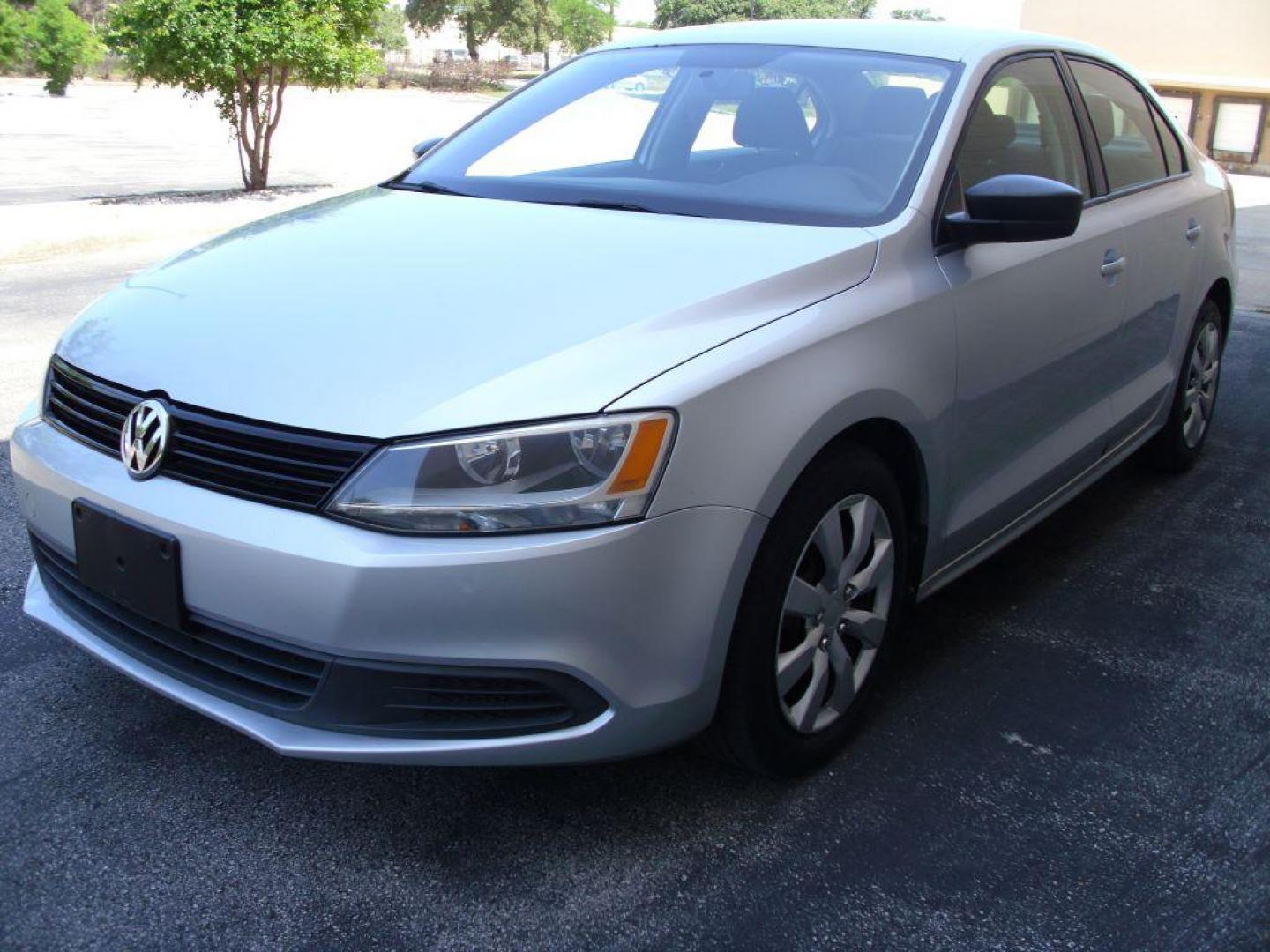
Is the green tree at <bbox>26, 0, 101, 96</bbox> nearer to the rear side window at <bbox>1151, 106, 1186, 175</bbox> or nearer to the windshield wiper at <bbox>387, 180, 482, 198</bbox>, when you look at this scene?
the windshield wiper at <bbox>387, 180, 482, 198</bbox>

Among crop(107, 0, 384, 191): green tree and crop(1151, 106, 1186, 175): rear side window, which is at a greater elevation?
crop(107, 0, 384, 191): green tree

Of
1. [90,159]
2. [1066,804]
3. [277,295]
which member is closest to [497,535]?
[277,295]

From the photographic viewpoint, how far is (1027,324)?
10.4ft

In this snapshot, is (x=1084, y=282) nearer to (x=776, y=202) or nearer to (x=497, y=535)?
(x=776, y=202)

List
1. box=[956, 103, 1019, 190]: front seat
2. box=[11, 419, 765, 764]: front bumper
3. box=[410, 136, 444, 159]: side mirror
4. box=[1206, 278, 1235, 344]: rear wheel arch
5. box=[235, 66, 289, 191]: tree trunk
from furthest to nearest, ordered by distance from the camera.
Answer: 1. box=[235, 66, 289, 191]: tree trunk
2. box=[1206, 278, 1235, 344]: rear wheel arch
3. box=[410, 136, 444, 159]: side mirror
4. box=[956, 103, 1019, 190]: front seat
5. box=[11, 419, 765, 764]: front bumper

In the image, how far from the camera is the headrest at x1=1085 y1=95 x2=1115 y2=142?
3852mm

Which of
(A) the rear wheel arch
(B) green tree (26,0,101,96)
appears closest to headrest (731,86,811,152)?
(A) the rear wheel arch

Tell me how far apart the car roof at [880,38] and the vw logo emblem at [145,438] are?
2.08 metres

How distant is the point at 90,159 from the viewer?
18359 mm

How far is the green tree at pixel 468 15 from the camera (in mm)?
72812

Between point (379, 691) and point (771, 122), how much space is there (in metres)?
1.93

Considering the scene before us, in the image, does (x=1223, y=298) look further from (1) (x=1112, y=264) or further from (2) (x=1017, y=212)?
(2) (x=1017, y=212)

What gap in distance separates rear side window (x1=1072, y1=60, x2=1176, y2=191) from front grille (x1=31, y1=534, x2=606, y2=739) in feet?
8.61

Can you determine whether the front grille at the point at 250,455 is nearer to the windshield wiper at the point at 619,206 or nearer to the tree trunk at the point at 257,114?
the windshield wiper at the point at 619,206
